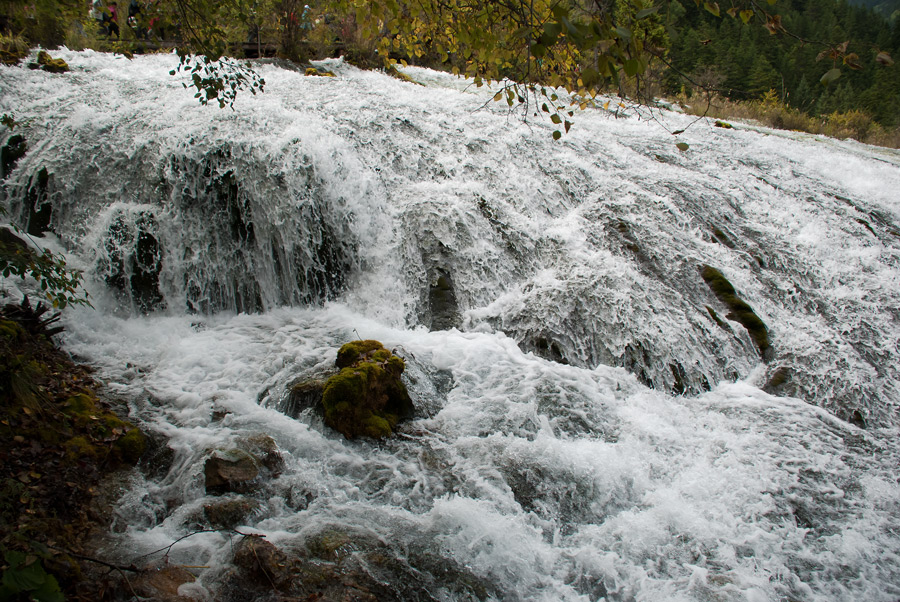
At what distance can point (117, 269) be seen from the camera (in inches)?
251

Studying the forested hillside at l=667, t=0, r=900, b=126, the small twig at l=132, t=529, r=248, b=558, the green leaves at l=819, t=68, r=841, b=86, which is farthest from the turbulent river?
the forested hillside at l=667, t=0, r=900, b=126

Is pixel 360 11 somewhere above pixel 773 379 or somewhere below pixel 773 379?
above

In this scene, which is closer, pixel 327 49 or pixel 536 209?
pixel 536 209

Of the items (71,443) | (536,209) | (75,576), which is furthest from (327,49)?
(75,576)

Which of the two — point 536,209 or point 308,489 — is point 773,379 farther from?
point 308,489

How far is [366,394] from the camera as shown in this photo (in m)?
4.71

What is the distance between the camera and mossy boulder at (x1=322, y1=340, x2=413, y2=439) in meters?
4.55

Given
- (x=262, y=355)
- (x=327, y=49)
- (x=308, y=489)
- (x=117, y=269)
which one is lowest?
(x=308, y=489)

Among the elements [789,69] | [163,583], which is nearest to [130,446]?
[163,583]

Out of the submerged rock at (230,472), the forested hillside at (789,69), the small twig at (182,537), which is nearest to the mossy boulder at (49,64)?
the submerged rock at (230,472)

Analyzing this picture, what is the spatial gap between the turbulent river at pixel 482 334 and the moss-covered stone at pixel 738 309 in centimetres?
6

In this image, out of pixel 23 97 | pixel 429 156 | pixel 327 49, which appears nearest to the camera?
pixel 23 97

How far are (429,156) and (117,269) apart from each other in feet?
15.9

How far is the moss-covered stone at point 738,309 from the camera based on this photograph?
6668 mm
